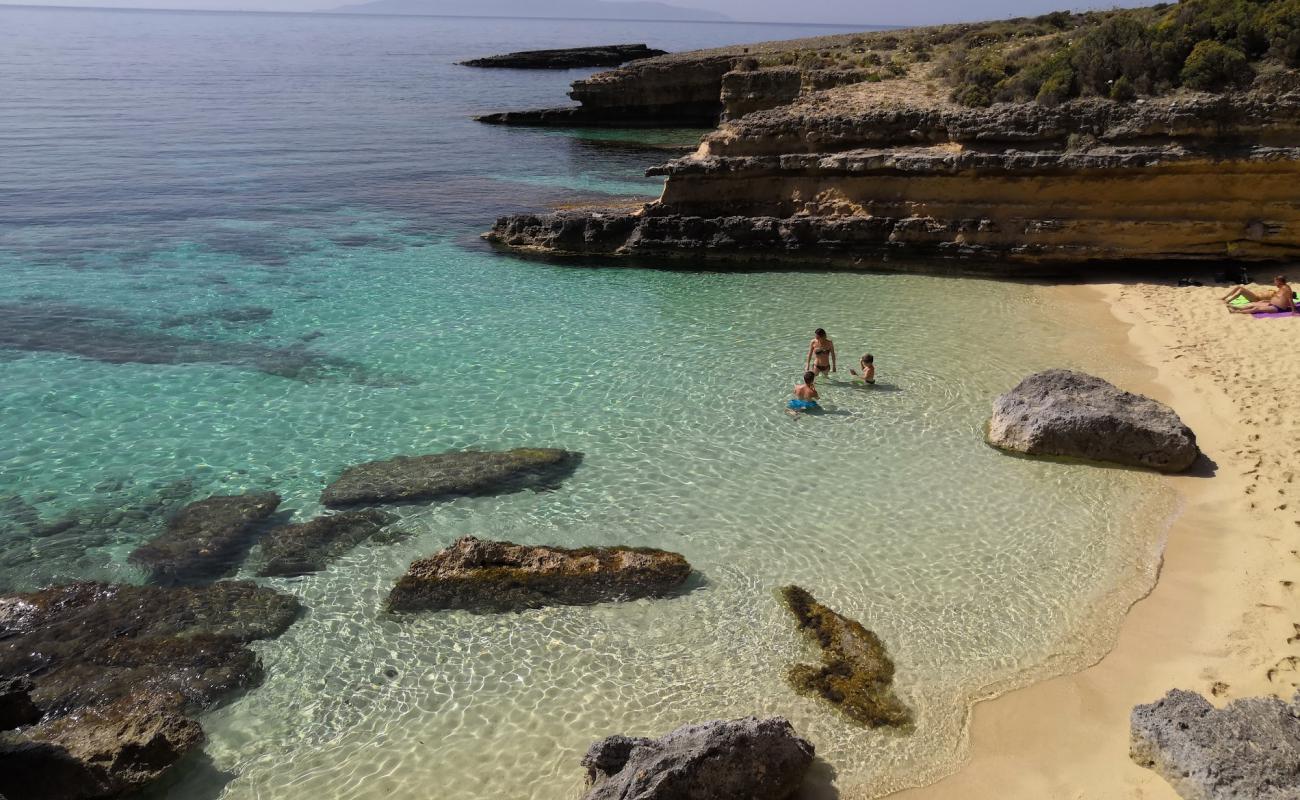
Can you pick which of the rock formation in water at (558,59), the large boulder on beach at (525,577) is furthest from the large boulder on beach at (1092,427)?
the rock formation in water at (558,59)

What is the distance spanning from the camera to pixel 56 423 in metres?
13.5

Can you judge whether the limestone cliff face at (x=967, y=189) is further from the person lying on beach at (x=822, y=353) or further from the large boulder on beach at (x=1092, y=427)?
the large boulder on beach at (x=1092, y=427)

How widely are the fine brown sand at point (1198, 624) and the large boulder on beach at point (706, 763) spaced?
A: 3.87 feet

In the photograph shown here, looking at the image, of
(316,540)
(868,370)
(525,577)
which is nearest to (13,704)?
(316,540)

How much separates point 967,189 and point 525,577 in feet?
52.9

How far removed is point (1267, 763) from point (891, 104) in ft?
65.3

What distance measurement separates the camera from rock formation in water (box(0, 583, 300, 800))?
21.4ft

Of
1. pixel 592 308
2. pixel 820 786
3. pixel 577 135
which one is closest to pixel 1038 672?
pixel 820 786

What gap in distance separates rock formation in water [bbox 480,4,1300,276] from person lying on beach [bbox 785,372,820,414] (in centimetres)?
880

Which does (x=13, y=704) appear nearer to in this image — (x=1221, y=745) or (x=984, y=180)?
(x=1221, y=745)

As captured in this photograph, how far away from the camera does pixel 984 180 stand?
20.2m

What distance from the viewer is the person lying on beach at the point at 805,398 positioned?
14.0 meters

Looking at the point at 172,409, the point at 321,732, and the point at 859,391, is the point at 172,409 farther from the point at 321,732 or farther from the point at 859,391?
the point at 859,391

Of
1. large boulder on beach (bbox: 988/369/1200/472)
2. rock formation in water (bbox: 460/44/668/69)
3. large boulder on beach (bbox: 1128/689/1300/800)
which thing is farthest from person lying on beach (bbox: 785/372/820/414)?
rock formation in water (bbox: 460/44/668/69)
